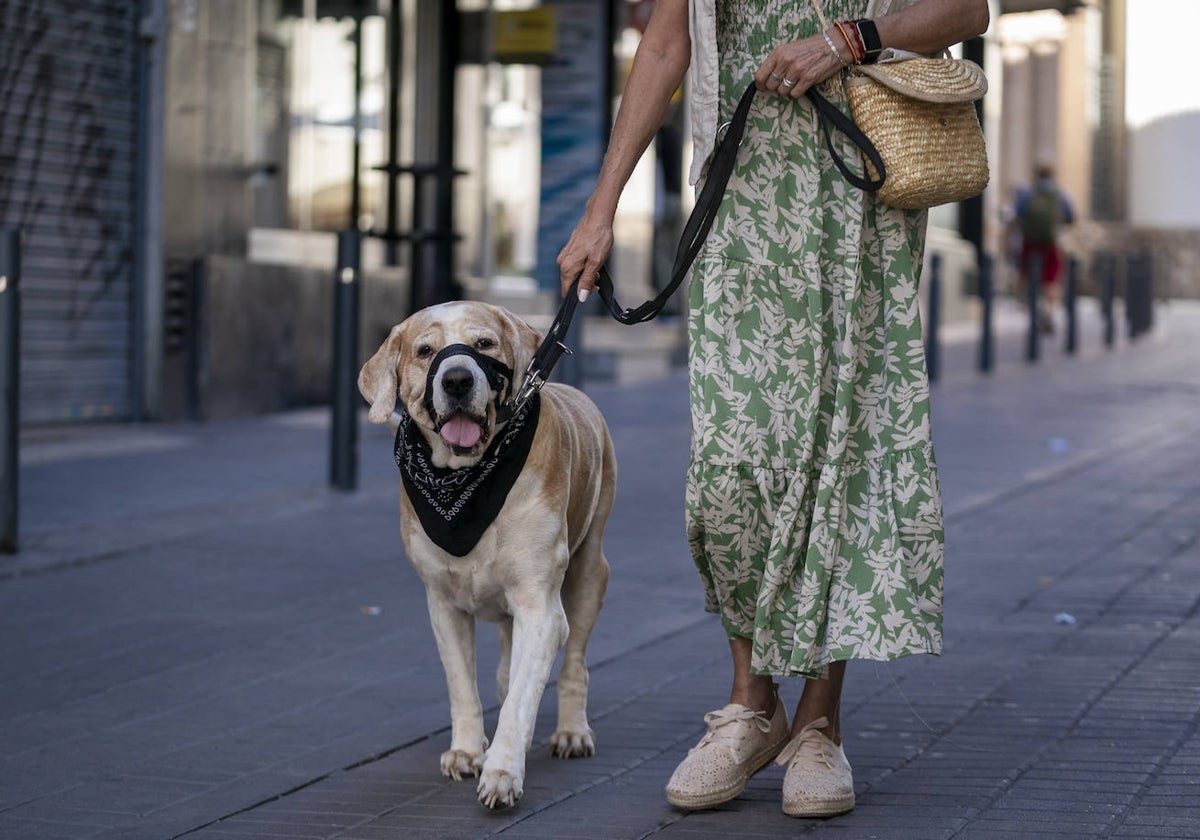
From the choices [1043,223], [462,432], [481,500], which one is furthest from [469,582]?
[1043,223]

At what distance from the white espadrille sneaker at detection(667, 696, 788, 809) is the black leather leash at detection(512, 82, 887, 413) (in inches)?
32.6

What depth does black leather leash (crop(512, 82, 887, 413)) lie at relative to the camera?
408 cm

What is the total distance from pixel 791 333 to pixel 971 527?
14.3ft

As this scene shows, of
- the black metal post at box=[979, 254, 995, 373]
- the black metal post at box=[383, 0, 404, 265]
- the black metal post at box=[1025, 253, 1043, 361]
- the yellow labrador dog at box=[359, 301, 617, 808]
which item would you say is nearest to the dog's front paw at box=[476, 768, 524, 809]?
the yellow labrador dog at box=[359, 301, 617, 808]

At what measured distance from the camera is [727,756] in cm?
416

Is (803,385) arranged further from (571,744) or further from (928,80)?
(571,744)

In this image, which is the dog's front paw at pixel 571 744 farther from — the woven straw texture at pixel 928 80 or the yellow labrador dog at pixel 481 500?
the woven straw texture at pixel 928 80

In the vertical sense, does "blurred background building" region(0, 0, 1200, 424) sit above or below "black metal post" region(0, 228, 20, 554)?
above

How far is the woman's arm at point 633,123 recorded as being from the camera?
416 centimetres

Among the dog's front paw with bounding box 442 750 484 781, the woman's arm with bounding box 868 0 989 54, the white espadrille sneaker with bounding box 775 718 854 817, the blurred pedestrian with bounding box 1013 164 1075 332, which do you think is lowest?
the dog's front paw with bounding box 442 750 484 781

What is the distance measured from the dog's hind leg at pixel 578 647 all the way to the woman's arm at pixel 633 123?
78 centimetres

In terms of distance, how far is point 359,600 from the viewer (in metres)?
6.69

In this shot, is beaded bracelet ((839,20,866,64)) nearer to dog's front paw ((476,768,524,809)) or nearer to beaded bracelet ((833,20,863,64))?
beaded bracelet ((833,20,863,64))

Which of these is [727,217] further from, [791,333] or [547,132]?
[547,132]
